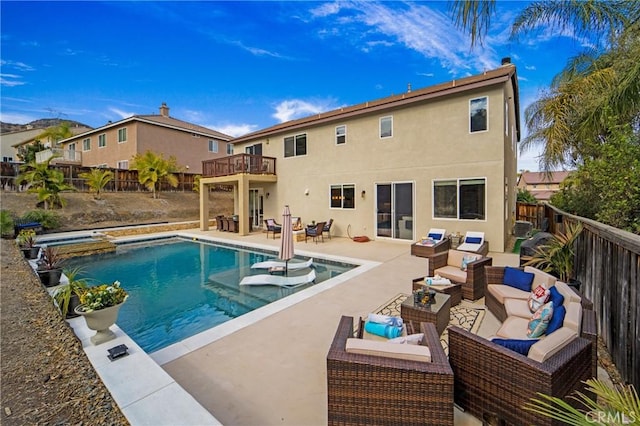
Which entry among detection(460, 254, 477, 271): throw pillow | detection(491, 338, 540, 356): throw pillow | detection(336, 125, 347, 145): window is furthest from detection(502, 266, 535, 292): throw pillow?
detection(336, 125, 347, 145): window

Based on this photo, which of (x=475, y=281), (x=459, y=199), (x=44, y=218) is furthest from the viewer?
(x=44, y=218)

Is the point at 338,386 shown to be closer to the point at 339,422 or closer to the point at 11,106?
the point at 339,422

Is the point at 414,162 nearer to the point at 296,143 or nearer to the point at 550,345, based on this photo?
the point at 296,143

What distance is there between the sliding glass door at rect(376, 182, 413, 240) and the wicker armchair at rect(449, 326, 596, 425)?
9.30m

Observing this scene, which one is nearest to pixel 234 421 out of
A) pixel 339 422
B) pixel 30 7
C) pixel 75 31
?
pixel 339 422

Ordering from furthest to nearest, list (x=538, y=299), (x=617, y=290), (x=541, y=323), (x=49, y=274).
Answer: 1. (x=49, y=274)
2. (x=538, y=299)
3. (x=617, y=290)
4. (x=541, y=323)

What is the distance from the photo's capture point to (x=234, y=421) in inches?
106

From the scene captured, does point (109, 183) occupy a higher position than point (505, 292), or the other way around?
point (109, 183)

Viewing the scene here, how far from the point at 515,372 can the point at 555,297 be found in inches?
76.5

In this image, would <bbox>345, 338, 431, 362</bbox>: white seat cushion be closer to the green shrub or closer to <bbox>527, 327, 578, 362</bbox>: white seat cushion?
<bbox>527, 327, 578, 362</bbox>: white seat cushion

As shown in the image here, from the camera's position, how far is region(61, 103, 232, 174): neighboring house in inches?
950

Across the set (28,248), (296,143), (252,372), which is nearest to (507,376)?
(252,372)

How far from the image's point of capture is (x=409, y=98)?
37.8 ft

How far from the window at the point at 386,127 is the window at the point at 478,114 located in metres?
3.05
